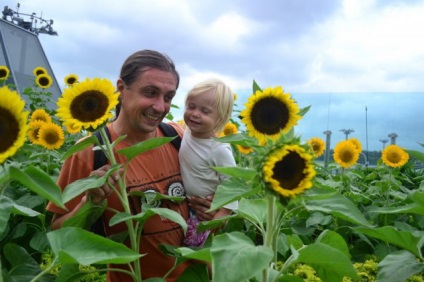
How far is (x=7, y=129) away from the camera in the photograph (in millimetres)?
1008

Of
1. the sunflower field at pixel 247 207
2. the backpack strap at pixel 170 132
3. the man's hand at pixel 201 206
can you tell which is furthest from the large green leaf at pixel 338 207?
the backpack strap at pixel 170 132

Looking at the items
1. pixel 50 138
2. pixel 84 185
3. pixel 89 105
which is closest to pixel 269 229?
pixel 84 185

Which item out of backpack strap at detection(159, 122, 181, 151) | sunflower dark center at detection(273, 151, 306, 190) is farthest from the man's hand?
sunflower dark center at detection(273, 151, 306, 190)

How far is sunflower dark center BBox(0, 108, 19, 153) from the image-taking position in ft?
3.26

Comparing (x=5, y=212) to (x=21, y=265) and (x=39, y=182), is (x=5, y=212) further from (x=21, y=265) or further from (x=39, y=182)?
(x=21, y=265)

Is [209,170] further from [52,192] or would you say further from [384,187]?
[384,187]

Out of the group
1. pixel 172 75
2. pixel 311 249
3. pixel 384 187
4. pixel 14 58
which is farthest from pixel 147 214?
pixel 14 58

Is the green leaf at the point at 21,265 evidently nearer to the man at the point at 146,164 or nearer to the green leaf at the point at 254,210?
the man at the point at 146,164

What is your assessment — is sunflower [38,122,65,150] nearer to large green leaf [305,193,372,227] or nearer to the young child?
the young child

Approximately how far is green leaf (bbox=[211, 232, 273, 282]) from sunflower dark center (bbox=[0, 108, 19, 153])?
1.57 feet

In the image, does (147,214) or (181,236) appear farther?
(181,236)

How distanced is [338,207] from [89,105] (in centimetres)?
79

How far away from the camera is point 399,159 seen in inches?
136

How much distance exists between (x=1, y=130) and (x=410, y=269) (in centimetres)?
118
